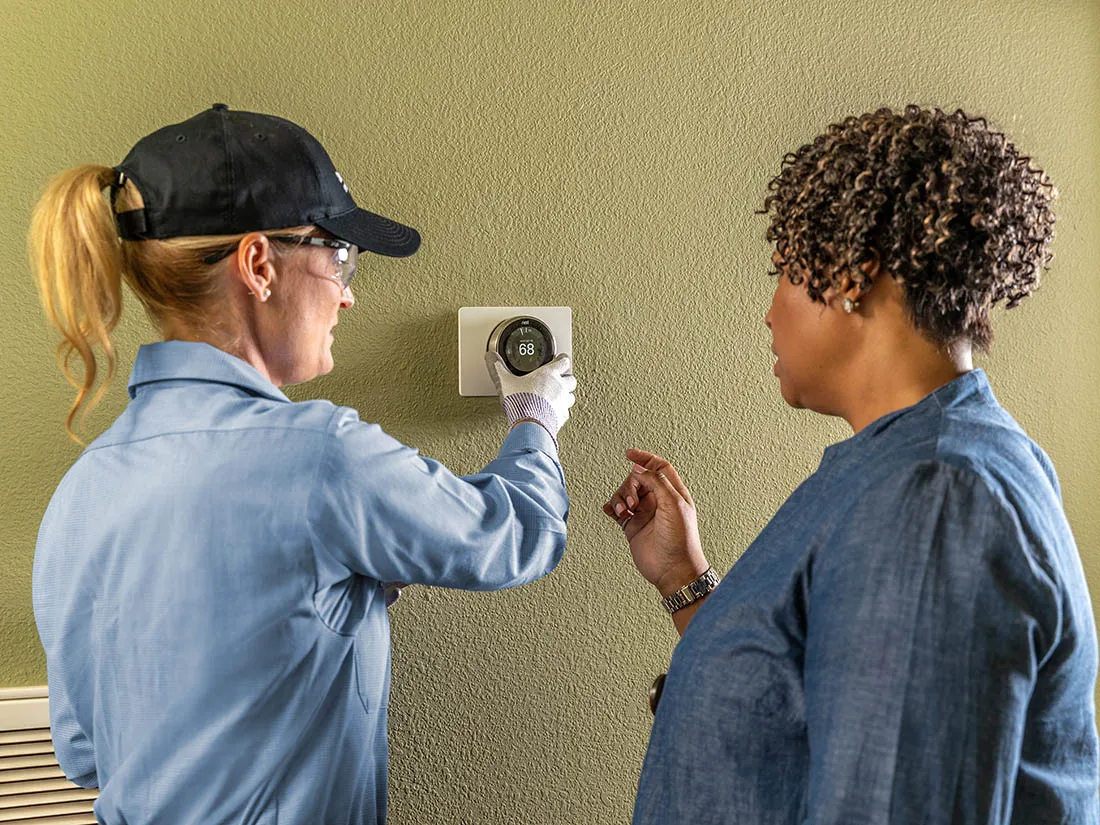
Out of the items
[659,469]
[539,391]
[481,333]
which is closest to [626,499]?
[659,469]

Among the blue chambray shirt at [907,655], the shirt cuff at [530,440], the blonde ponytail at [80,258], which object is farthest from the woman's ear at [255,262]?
the blue chambray shirt at [907,655]

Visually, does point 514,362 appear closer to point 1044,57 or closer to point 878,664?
point 878,664

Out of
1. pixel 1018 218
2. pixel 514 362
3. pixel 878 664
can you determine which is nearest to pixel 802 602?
pixel 878 664

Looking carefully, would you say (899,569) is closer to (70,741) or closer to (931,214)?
(931,214)

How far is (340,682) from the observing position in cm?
106

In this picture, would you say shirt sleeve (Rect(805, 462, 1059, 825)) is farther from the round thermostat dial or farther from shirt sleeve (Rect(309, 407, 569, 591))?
the round thermostat dial

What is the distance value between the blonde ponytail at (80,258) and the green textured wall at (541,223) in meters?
0.41

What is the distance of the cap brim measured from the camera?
1.09 meters

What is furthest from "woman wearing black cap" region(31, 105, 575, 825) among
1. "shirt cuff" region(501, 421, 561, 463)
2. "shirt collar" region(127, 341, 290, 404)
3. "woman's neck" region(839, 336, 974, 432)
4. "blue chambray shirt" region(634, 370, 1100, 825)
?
"woman's neck" region(839, 336, 974, 432)

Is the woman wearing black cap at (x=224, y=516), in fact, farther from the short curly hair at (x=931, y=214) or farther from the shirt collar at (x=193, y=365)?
the short curly hair at (x=931, y=214)

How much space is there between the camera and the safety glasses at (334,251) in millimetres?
1031

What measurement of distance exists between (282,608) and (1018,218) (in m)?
0.79

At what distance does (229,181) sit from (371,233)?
0.17 metres

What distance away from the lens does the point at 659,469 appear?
1.44 meters
